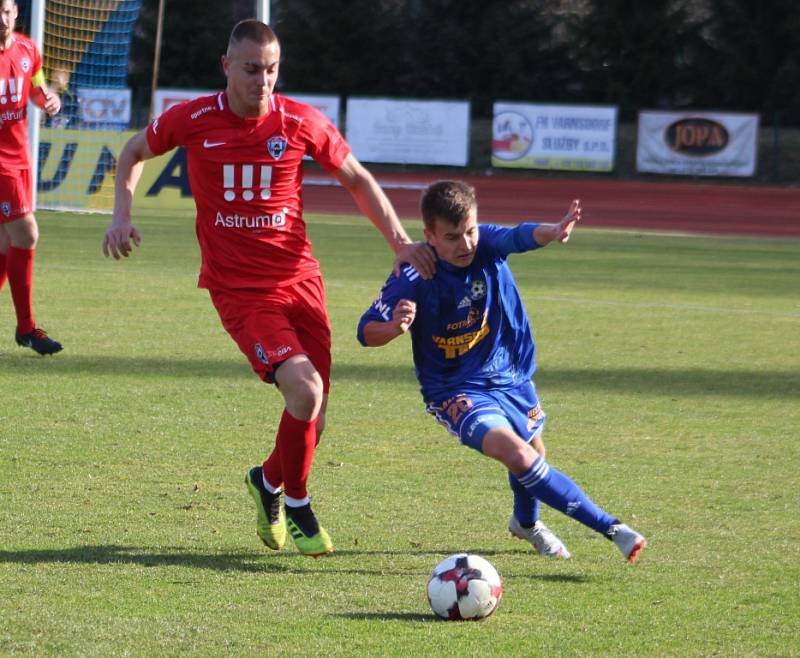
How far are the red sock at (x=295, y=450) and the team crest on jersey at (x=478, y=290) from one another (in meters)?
0.71

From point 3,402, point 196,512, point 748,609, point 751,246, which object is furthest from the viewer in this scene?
point 751,246

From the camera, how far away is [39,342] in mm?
9250

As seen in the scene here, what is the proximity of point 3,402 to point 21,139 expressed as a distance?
252 cm

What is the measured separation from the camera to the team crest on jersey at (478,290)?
16.6ft

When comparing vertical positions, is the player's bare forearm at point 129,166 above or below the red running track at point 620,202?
above

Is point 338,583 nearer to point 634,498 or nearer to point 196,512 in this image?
point 196,512

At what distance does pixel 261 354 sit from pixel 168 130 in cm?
92

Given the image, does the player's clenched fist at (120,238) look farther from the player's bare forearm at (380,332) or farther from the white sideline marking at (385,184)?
the white sideline marking at (385,184)

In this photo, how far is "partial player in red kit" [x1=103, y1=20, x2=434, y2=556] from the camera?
16.6ft

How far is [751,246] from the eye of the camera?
65.7 feet

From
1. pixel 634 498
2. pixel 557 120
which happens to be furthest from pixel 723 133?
pixel 634 498

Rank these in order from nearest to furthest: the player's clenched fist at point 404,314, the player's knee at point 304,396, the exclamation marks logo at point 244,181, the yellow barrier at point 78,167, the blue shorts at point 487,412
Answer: the player's clenched fist at point 404,314 < the blue shorts at point 487,412 < the player's knee at point 304,396 < the exclamation marks logo at point 244,181 < the yellow barrier at point 78,167

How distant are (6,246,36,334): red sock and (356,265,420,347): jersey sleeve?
4.89 m

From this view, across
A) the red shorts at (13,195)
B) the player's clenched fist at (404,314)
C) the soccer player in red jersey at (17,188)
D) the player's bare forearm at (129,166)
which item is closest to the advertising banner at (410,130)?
the soccer player in red jersey at (17,188)
